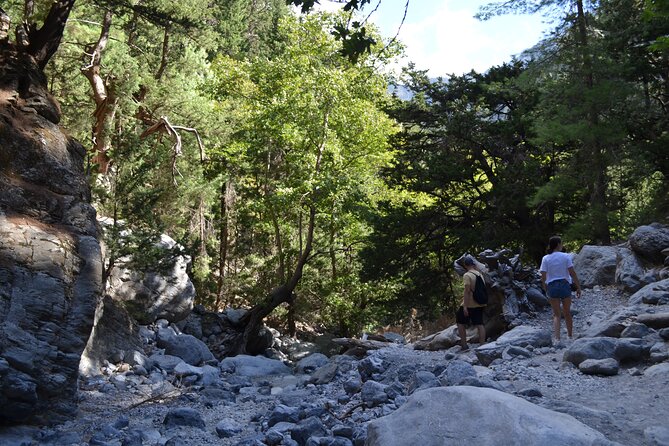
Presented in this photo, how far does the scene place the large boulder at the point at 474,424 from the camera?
4.06m

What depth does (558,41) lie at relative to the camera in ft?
55.5

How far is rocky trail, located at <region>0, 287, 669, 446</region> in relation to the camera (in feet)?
18.5

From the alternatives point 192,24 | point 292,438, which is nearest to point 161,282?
point 192,24

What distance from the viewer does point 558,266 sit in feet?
31.1

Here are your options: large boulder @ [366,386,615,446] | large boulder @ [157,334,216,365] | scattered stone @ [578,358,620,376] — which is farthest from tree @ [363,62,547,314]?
large boulder @ [366,386,615,446]

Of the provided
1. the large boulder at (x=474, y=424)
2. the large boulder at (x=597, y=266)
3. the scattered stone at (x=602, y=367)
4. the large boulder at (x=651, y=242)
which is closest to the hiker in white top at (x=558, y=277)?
the scattered stone at (x=602, y=367)

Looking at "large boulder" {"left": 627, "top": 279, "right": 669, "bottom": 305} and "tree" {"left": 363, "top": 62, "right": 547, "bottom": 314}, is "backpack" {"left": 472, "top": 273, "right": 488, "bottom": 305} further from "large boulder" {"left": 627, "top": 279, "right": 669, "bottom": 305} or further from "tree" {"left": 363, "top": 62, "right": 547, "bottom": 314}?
"tree" {"left": 363, "top": 62, "right": 547, "bottom": 314}

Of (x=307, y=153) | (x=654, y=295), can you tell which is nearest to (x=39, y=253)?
(x=654, y=295)

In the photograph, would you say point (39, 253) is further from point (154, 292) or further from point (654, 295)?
point (154, 292)

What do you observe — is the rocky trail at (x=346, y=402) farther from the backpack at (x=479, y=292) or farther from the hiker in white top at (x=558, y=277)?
the backpack at (x=479, y=292)

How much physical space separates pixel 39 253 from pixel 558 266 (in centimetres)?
724

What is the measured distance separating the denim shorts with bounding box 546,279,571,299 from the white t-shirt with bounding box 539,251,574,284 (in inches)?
2.1

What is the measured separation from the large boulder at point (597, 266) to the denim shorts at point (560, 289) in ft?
14.4

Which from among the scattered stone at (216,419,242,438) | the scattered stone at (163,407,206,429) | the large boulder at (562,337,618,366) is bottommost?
the scattered stone at (216,419,242,438)
